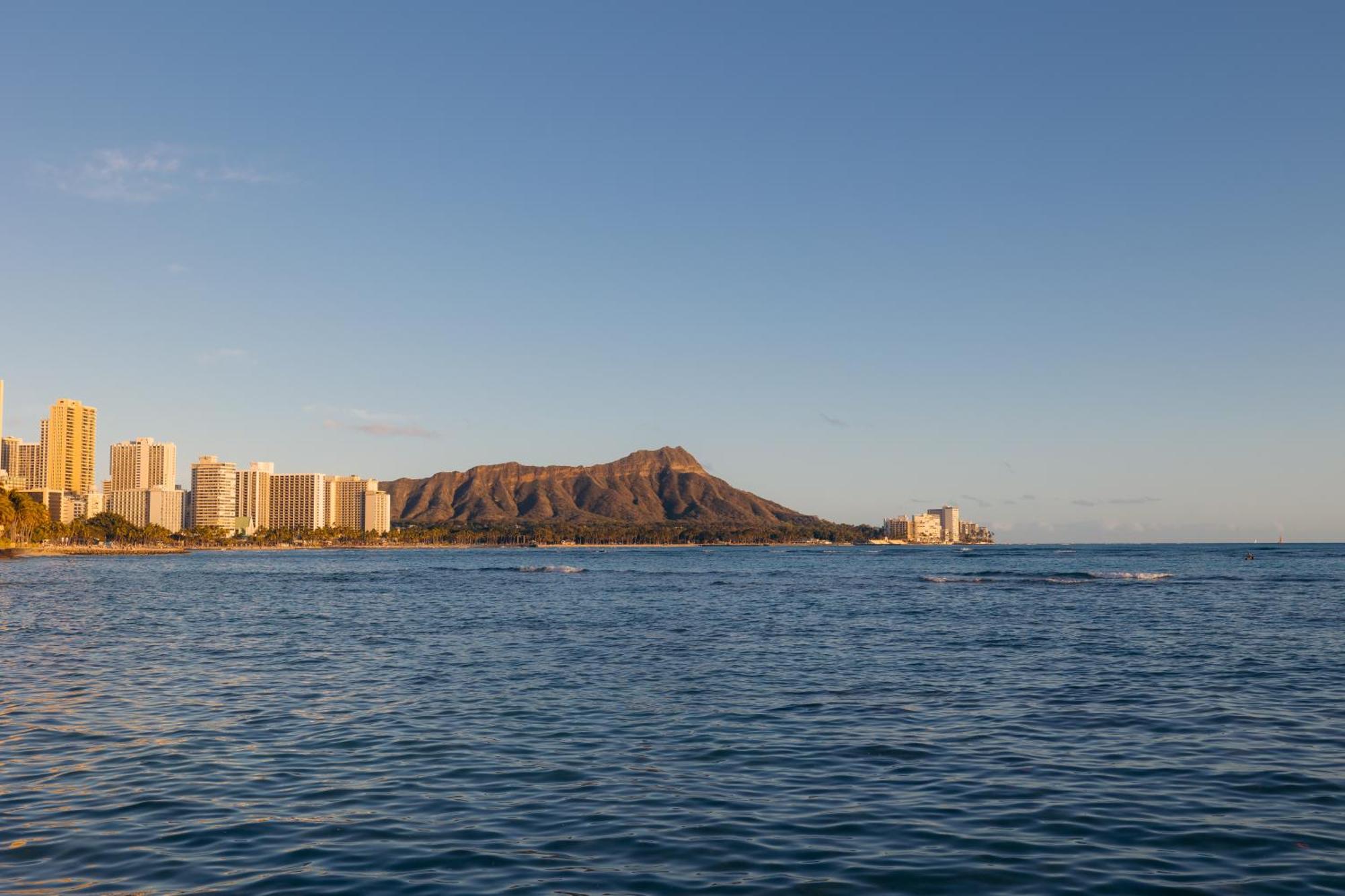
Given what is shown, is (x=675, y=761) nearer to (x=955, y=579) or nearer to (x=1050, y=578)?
(x=955, y=579)

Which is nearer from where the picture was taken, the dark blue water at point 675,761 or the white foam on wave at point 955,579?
the dark blue water at point 675,761

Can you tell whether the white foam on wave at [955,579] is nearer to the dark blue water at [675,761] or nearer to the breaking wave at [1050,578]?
the breaking wave at [1050,578]

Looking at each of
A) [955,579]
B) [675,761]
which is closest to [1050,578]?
[955,579]

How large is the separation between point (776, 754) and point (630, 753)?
296cm

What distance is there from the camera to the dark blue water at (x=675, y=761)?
43.2 ft

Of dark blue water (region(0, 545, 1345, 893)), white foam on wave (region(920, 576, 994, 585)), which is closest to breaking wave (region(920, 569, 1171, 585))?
white foam on wave (region(920, 576, 994, 585))

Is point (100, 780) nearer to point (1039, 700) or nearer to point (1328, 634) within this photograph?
point (1039, 700)

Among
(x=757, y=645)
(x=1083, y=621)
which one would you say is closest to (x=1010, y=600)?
(x=1083, y=621)

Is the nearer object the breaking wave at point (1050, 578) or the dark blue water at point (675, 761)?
the dark blue water at point (675, 761)

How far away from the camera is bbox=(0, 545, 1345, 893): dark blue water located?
43.2 feet

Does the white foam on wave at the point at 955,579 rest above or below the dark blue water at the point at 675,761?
below

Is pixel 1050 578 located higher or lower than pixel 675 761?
lower

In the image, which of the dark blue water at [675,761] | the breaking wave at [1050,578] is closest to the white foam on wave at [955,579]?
the breaking wave at [1050,578]

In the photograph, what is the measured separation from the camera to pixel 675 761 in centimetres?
1959
